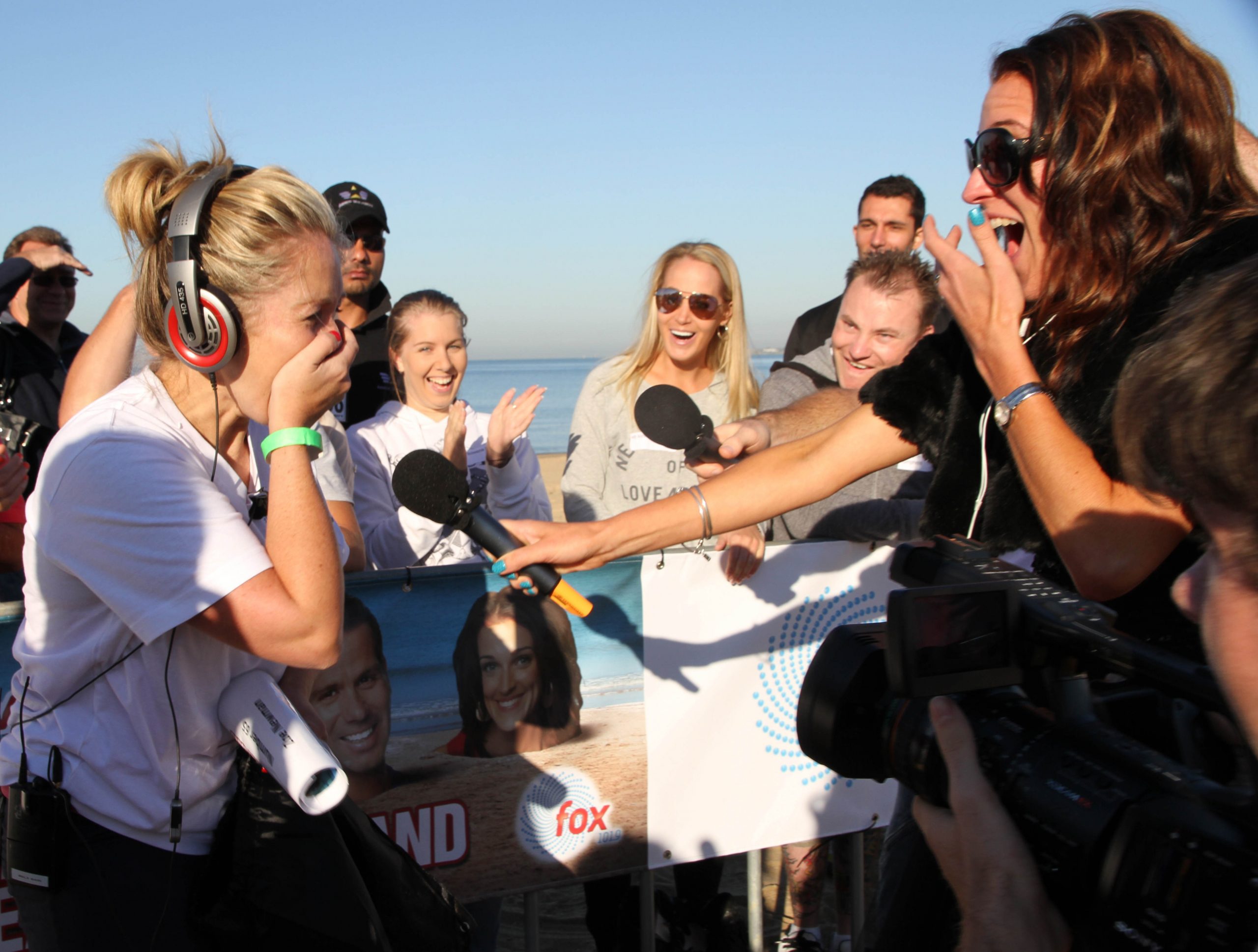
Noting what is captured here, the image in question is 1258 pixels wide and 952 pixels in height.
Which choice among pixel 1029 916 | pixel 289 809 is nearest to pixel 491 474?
pixel 289 809

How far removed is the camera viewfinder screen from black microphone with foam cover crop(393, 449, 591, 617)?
3.05ft

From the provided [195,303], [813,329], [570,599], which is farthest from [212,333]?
[813,329]

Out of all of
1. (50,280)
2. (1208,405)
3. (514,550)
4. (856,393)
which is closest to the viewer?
(1208,405)

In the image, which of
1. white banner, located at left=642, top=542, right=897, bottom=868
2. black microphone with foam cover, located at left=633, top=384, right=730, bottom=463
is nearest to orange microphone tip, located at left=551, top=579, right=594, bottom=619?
black microphone with foam cover, located at left=633, top=384, right=730, bottom=463

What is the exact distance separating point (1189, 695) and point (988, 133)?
1352 millimetres

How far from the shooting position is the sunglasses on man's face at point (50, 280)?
525 centimetres

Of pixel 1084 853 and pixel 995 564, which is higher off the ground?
pixel 995 564

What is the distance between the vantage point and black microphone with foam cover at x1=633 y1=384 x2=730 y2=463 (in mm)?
2740

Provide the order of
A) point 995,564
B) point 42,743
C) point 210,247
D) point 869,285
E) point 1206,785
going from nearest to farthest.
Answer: point 1206,785 → point 995,564 → point 42,743 → point 210,247 → point 869,285

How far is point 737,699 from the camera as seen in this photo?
322cm

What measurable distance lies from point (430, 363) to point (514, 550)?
2.23 m

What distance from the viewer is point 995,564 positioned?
1537mm

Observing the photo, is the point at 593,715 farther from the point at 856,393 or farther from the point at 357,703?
the point at 856,393

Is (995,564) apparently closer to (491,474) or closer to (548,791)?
(548,791)
